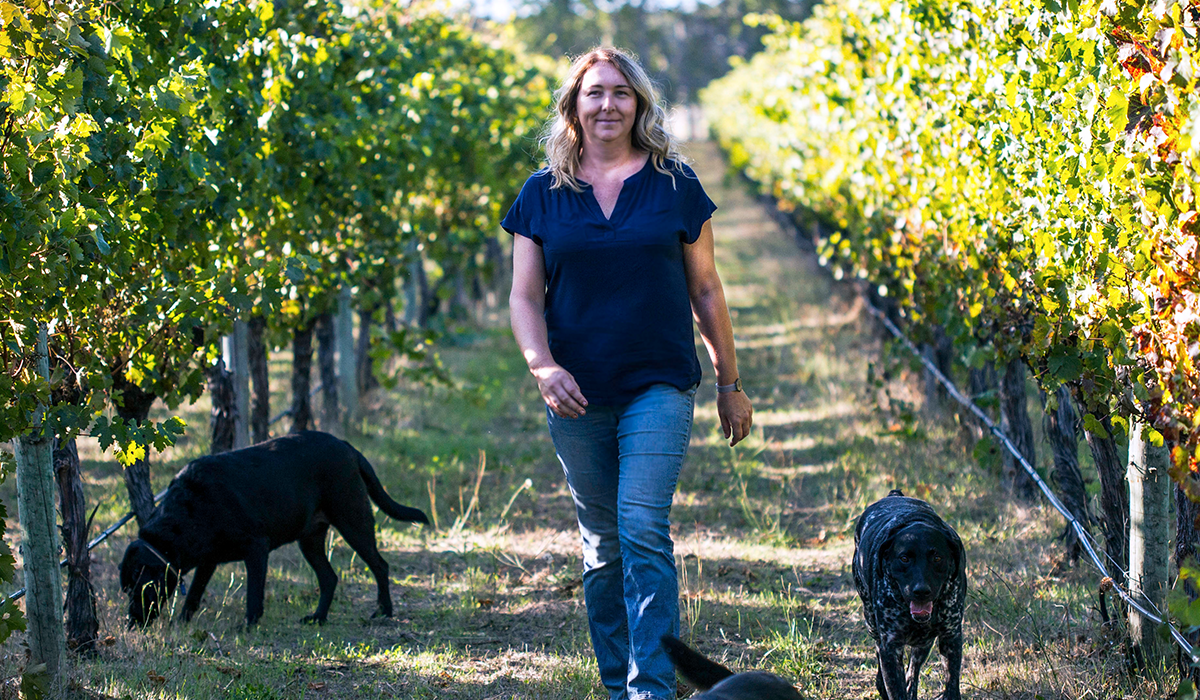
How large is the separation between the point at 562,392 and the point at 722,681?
0.95 m

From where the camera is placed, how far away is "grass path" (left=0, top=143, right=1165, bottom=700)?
411 cm

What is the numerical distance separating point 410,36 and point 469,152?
8.40 ft

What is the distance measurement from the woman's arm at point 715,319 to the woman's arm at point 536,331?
501 mm

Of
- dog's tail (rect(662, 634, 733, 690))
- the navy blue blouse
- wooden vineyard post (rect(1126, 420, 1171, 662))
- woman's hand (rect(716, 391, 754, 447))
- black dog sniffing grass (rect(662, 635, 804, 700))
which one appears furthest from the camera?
woman's hand (rect(716, 391, 754, 447))

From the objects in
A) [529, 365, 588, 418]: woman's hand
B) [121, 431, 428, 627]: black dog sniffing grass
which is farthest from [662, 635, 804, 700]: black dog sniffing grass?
[121, 431, 428, 627]: black dog sniffing grass

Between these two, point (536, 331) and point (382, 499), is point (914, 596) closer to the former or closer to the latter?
point (536, 331)

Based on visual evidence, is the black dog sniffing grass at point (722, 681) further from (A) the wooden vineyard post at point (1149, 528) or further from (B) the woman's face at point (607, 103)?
(B) the woman's face at point (607, 103)

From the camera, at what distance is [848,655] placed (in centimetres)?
434

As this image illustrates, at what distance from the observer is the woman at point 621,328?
3338 mm

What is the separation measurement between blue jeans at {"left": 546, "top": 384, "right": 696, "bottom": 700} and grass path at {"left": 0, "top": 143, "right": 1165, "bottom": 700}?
1.79 ft

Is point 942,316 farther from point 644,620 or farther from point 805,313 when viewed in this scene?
point 805,313

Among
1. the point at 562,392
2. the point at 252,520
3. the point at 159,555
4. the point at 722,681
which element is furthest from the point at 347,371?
the point at 722,681

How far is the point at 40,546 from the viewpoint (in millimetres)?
3668

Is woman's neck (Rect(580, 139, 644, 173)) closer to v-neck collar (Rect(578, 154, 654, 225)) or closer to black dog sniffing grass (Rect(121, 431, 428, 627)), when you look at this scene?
v-neck collar (Rect(578, 154, 654, 225))
